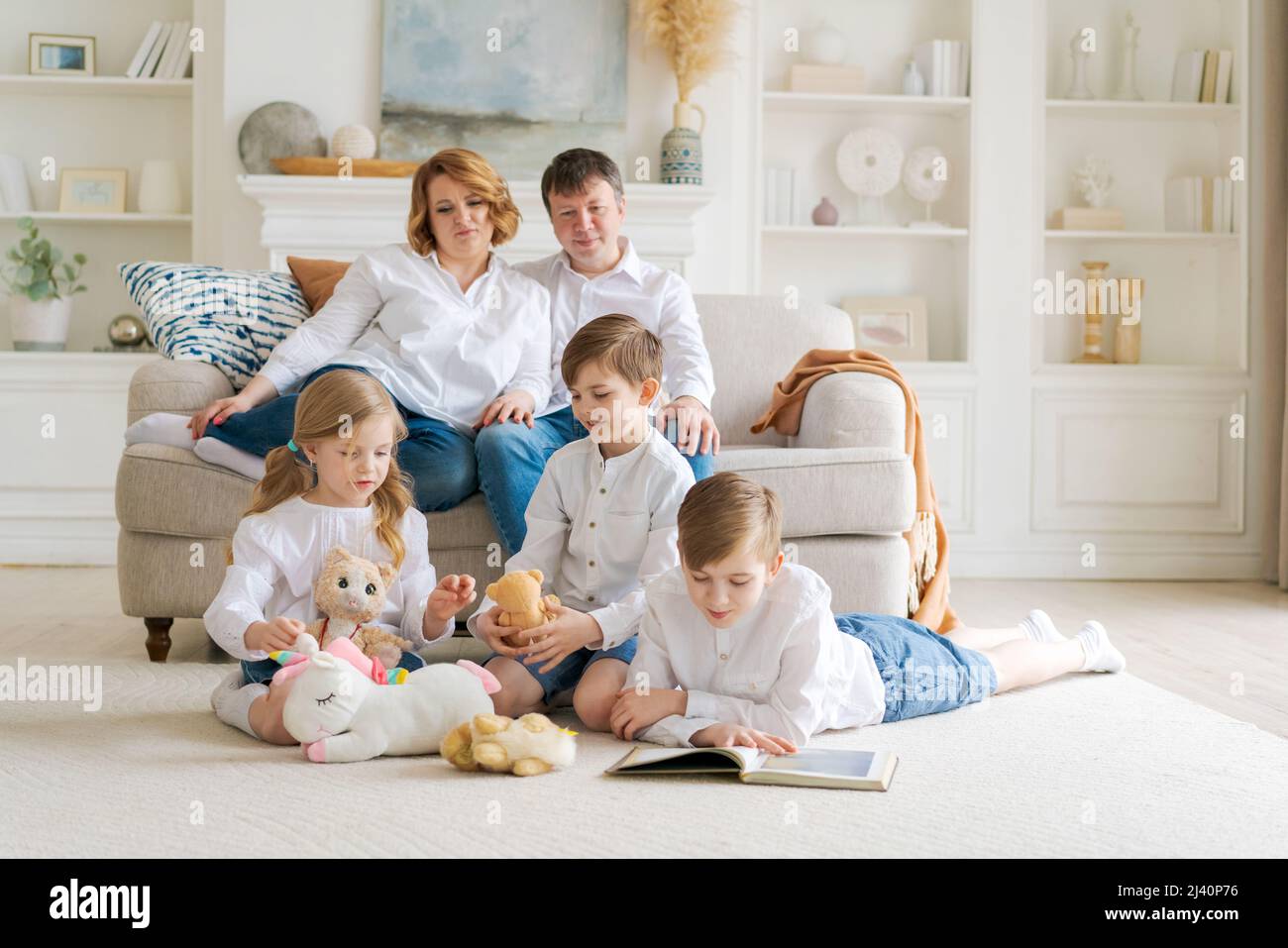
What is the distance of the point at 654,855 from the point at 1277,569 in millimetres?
3525

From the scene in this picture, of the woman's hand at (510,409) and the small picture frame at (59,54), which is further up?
the small picture frame at (59,54)

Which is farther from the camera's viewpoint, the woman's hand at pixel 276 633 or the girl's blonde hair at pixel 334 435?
the girl's blonde hair at pixel 334 435

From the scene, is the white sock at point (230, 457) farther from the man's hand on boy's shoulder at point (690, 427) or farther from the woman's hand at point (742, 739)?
the woman's hand at point (742, 739)

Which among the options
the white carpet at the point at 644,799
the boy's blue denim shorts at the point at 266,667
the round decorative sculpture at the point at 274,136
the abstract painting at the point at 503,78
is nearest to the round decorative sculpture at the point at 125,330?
the round decorative sculpture at the point at 274,136

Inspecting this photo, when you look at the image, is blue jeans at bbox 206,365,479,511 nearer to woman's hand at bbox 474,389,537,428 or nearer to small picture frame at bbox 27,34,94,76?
woman's hand at bbox 474,389,537,428

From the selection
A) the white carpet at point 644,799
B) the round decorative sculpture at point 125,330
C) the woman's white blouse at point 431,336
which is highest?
the round decorative sculpture at point 125,330

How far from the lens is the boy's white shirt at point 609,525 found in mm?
1982

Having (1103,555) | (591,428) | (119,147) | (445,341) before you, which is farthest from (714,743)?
(119,147)

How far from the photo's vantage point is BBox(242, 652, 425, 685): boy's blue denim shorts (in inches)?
75.7

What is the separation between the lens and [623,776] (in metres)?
1.65

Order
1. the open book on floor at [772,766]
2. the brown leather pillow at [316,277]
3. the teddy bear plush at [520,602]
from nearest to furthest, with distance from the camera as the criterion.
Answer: the open book on floor at [772,766] < the teddy bear plush at [520,602] < the brown leather pillow at [316,277]

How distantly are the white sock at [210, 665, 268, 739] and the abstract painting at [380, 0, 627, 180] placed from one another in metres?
2.58

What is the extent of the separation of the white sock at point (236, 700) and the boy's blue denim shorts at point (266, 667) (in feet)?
0.06
